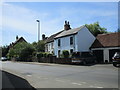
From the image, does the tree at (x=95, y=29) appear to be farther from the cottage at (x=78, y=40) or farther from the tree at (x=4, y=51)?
the tree at (x=4, y=51)

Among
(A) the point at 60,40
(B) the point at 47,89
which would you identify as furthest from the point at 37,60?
(B) the point at 47,89

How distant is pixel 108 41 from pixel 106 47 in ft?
5.58

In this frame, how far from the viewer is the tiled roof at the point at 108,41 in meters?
32.0

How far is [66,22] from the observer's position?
48688mm

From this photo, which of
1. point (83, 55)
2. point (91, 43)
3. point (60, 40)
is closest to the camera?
point (83, 55)

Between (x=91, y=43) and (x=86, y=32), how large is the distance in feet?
7.49

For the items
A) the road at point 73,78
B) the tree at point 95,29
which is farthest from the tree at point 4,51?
the road at point 73,78

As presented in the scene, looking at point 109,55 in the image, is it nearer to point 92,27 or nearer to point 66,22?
point 66,22

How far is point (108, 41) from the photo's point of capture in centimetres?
3384

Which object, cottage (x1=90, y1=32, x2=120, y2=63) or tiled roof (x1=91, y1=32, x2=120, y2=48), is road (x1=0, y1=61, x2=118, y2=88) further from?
tiled roof (x1=91, y1=32, x2=120, y2=48)

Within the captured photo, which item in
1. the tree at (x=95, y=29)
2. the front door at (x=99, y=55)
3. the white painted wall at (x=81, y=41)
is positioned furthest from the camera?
the tree at (x=95, y=29)

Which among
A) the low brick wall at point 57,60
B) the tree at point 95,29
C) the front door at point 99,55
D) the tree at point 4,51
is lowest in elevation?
the low brick wall at point 57,60

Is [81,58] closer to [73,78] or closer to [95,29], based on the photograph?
[73,78]

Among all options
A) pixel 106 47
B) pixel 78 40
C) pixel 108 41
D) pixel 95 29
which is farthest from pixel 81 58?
pixel 95 29
